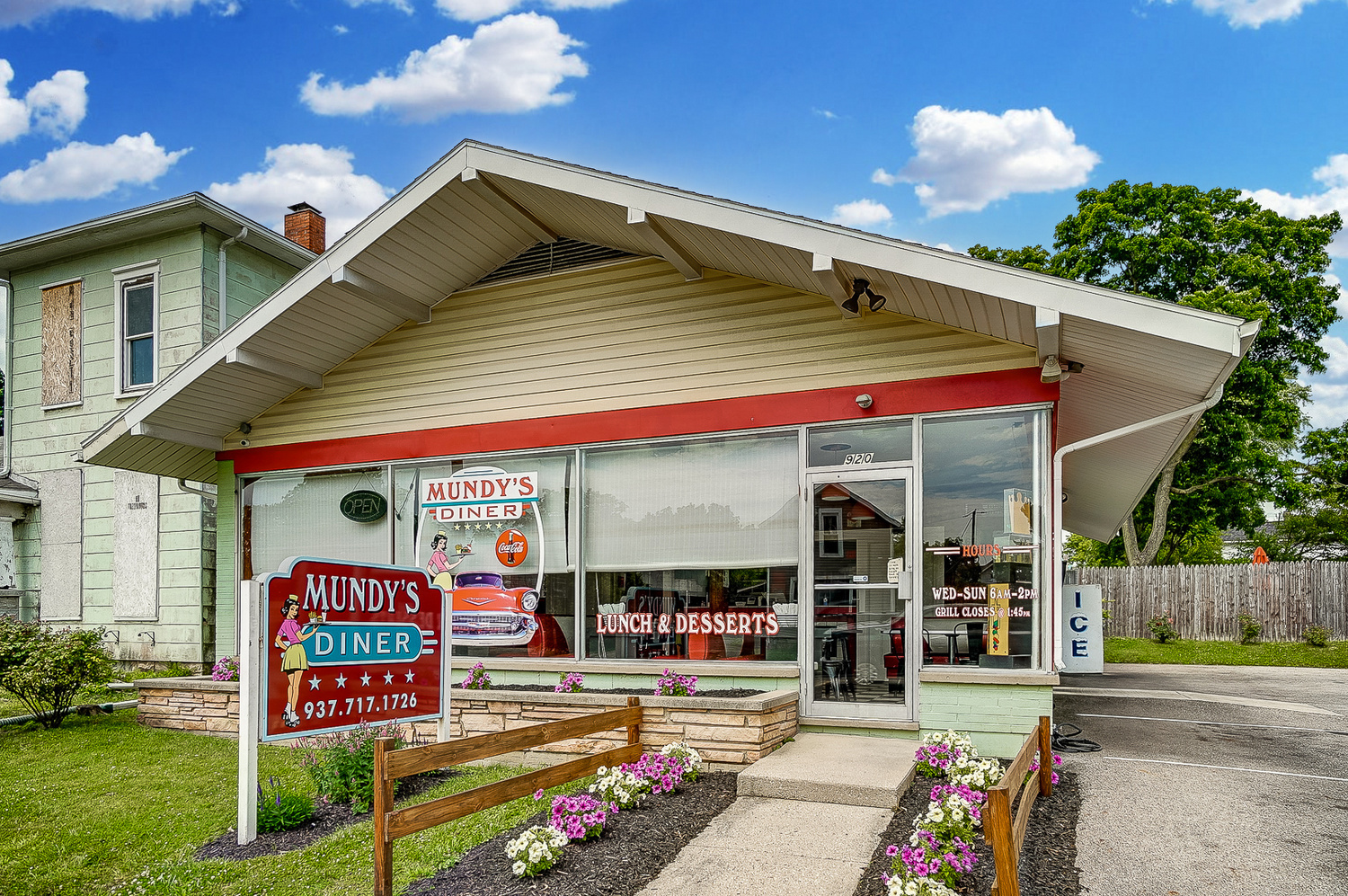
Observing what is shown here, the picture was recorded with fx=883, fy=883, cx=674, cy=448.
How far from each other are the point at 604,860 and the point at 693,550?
379 cm

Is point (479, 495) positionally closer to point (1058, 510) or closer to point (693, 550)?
point (693, 550)

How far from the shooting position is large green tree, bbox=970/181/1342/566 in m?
24.1

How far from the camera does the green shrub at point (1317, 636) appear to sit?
1847cm

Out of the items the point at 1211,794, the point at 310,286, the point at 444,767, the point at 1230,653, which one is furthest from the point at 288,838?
the point at 1230,653

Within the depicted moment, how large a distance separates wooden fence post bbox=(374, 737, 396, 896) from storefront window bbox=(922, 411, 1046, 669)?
4487 millimetres

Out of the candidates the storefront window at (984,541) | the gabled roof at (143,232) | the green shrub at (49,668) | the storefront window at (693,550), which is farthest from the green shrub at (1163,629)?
the green shrub at (49,668)

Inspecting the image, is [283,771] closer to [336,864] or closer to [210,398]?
[336,864]

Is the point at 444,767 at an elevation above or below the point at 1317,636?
above

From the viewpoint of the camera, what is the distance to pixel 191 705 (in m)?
9.18

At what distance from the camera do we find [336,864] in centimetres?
501

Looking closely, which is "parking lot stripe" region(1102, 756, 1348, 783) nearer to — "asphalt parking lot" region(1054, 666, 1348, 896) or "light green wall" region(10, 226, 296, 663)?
"asphalt parking lot" region(1054, 666, 1348, 896)

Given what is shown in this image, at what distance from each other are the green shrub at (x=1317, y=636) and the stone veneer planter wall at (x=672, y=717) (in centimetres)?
1671

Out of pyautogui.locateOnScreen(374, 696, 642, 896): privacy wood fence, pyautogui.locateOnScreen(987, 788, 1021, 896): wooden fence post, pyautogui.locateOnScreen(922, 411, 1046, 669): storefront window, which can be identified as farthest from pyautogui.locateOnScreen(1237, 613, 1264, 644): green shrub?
pyautogui.locateOnScreen(987, 788, 1021, 896): wooden fence post

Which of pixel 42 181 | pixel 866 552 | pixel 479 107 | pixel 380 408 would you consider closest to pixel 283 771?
pixel 380 408
